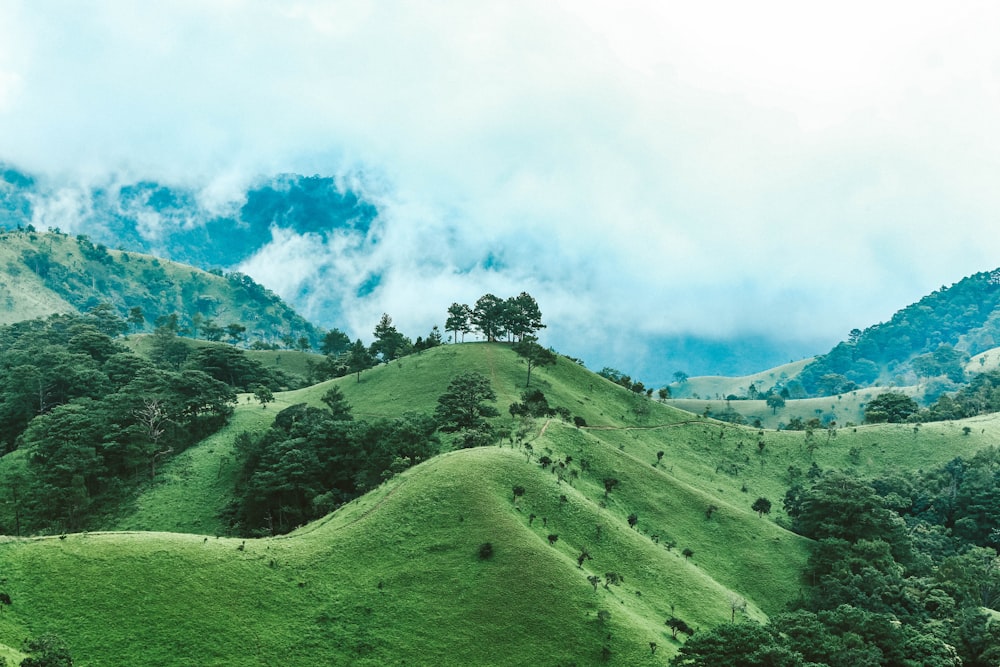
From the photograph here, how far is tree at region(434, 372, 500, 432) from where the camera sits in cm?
10750

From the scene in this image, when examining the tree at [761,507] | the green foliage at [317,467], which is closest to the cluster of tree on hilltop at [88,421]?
the green foliage at [317,467]

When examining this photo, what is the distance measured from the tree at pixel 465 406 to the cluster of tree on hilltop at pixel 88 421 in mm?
40029

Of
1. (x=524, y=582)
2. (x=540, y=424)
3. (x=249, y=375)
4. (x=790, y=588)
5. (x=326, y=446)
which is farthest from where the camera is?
(x=249, y=375)

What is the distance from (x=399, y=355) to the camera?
16638 cm

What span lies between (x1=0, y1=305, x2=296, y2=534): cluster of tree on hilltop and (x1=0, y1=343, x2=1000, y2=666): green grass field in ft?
19.8

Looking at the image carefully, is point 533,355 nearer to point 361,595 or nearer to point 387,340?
A: point 387,340

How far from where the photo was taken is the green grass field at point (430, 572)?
54.4 m

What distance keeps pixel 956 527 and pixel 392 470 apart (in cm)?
9673

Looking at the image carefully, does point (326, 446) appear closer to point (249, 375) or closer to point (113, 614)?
point (113, 614)

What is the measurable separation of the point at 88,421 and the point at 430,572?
221 feet

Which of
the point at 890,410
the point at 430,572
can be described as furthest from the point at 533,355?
the point at 890,410

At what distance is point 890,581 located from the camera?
8119cm

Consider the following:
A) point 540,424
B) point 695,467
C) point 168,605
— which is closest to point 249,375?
point 540,424

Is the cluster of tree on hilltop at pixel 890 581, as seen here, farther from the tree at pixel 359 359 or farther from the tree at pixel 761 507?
the tree at pixel 359 359
